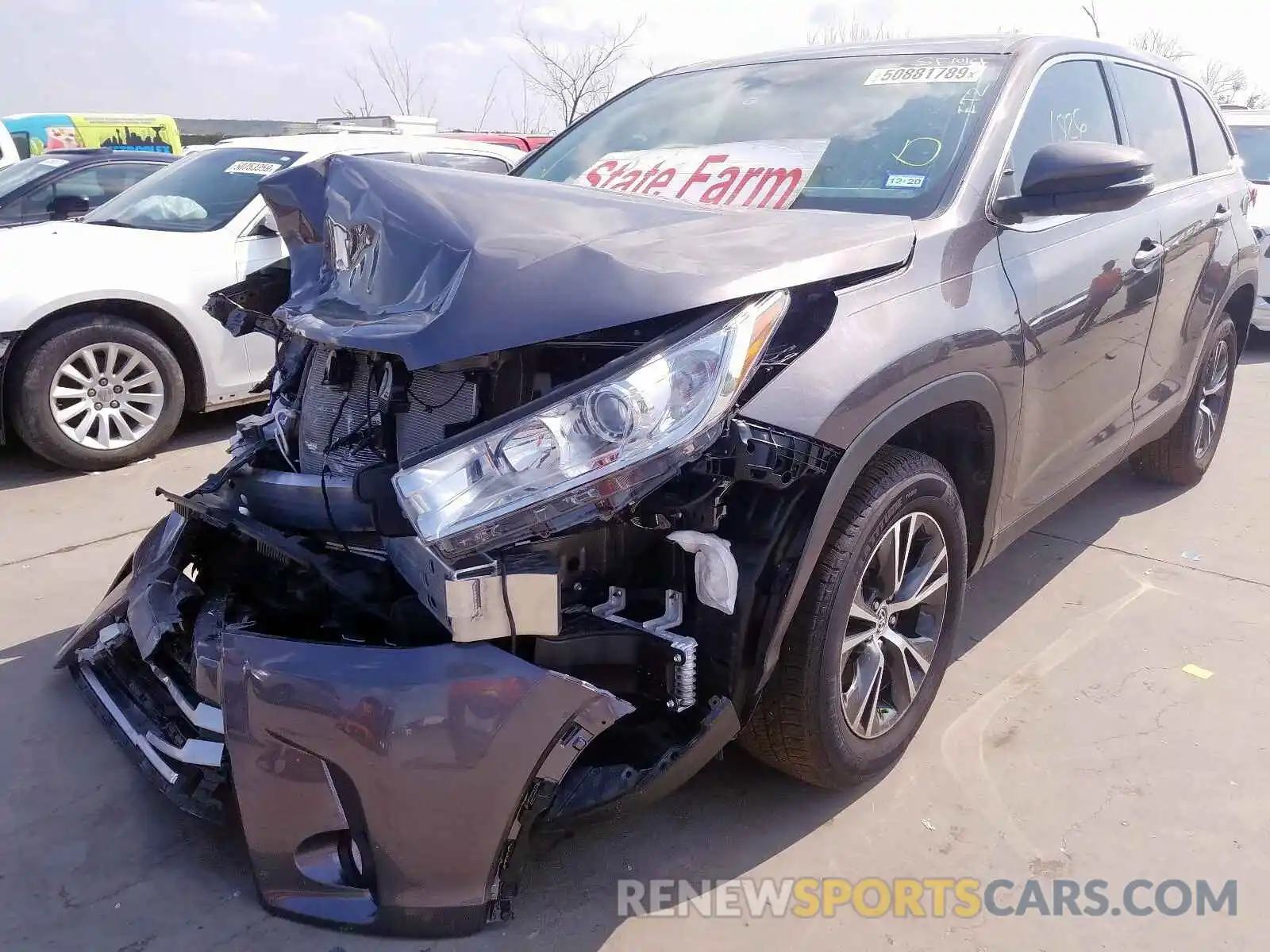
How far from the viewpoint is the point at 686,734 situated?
1.90 metres

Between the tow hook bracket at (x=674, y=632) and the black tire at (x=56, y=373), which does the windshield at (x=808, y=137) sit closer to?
the tow hook bracket at (x=674, y=632)

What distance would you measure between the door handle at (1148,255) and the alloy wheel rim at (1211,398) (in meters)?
1.26

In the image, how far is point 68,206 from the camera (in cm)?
666

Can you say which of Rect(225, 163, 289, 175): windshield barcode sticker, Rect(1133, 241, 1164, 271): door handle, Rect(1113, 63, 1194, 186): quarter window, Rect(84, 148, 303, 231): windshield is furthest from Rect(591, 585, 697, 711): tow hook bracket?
Rect(225, 163, 289, 175): windshield barcode sticker

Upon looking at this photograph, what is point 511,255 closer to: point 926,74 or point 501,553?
point 501,553

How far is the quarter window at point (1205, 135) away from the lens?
404 cm

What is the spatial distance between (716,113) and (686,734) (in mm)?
2073

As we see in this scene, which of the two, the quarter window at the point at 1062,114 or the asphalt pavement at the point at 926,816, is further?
the quarter window at the point at 1062,114

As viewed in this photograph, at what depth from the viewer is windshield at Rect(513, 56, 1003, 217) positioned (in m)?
2.61

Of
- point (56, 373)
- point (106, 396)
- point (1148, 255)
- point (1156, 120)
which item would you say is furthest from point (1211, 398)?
point (56, 373)

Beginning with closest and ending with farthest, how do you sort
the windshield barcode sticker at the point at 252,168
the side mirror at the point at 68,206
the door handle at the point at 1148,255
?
1. the door handle at the point at 1148,255
2. the windshield barcode sticker at the point at 252,168
3. the side mirror at the point at 68,206

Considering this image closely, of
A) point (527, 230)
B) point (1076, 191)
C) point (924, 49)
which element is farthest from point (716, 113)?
point (527, 230)

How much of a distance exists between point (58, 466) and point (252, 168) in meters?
2.04

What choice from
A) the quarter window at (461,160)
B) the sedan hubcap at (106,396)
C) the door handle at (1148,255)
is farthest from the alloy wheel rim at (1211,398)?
the sedan hubcap at (106,396)
